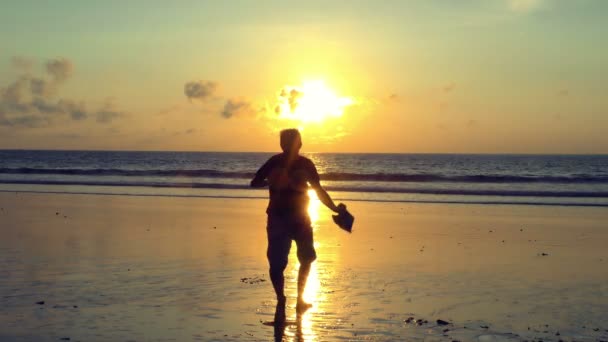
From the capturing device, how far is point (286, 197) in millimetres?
6805

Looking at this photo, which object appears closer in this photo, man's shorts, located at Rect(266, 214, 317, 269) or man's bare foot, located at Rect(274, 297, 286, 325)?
man's bare foot, located at Rect(274, 297, 286, 325)

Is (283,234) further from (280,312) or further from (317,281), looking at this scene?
(317,281)

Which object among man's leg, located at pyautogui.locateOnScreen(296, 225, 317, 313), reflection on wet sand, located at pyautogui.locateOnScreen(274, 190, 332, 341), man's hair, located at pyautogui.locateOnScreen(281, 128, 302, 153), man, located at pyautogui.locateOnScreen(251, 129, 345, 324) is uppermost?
man's hair, located at pyautogui.locateOnScreen(281, 128, 302, 153)

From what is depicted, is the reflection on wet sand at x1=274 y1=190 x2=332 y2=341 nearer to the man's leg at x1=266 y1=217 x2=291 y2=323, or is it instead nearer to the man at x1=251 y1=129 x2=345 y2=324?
Result: the man at x1=251 y1=129 x2=345 y2=324

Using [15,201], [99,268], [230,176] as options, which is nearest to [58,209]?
[15,201]

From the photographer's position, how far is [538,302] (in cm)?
721

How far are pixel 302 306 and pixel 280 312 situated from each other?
261mm

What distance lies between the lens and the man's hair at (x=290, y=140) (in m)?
6.76

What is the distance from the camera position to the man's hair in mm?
6758

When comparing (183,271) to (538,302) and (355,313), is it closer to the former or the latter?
(355,313)

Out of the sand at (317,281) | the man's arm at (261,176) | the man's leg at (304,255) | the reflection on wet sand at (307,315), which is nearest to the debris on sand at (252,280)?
the sand at (317,281)

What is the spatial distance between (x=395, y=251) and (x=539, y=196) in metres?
16.8

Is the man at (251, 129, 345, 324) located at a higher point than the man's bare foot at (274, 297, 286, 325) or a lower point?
higher

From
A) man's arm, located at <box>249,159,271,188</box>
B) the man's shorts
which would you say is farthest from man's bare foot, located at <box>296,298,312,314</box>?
man's arm, located at <box>249,159,271,188</box>
